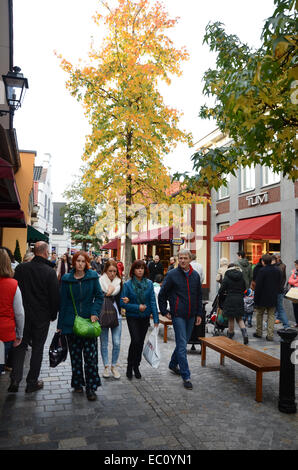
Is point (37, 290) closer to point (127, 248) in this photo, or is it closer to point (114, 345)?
point (114, 345)

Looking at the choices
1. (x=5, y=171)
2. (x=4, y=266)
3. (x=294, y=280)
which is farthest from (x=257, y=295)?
(x=4, y=266)

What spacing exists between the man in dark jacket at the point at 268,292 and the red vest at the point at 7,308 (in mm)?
6211

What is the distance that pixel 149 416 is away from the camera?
4.30 metres

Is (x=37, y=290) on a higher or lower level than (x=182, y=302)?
higher

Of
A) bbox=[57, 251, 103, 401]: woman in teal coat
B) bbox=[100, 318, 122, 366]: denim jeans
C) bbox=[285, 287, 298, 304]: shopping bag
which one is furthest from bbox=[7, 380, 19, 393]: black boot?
bbox=[285, 287, 298, 304]: shopping bag

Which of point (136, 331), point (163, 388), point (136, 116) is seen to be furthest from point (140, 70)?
point (163, 388)

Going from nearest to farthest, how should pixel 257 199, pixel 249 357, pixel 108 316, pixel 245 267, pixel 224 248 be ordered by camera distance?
pixel 249 357 → pixel 108 316 → pixel 245 267 → pixel 257 199 → pixel 224 248

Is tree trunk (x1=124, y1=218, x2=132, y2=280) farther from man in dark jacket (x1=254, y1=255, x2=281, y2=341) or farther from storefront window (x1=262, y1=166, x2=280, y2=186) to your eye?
storefront window (x1=262, y1=166, x2=280, y2=186)

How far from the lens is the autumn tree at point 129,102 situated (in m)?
12.4

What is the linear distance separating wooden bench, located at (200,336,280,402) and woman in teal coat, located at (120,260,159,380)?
112 centimetres

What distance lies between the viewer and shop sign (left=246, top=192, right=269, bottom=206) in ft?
48.2

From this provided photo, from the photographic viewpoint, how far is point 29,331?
5047 mm

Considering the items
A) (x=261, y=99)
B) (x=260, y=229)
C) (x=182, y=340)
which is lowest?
(x=182, y=340)

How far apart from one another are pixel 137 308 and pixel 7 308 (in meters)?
1.99
